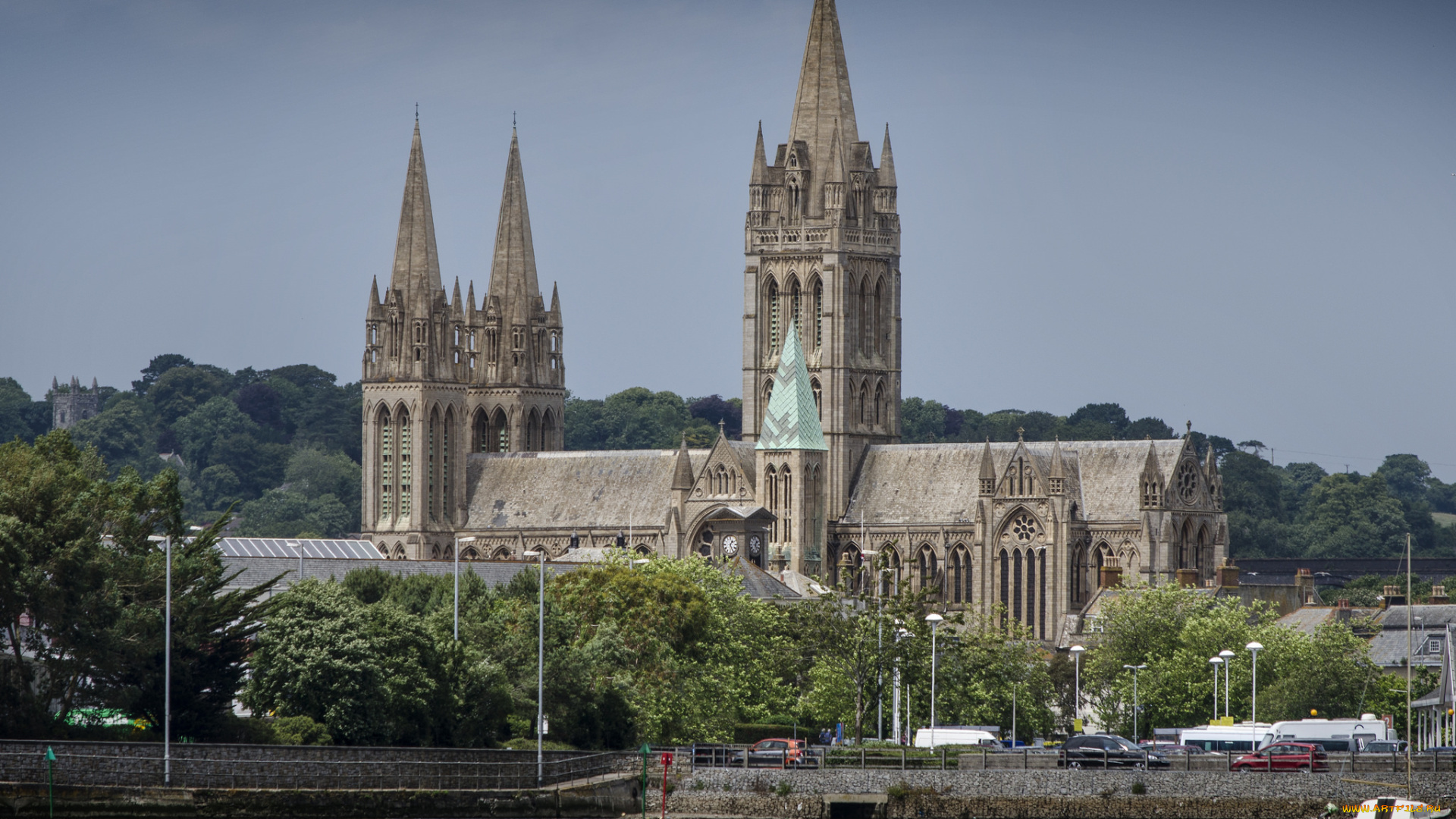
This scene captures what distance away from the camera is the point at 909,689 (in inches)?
3622

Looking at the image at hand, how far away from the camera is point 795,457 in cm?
13612

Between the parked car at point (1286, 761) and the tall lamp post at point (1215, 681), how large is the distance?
15.9 metres

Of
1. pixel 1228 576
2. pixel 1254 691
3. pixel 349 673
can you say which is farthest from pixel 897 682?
pixel 1228 576

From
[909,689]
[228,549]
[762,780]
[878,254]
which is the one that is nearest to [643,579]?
[909,689]

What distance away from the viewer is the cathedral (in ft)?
430

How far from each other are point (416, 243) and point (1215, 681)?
215 feet

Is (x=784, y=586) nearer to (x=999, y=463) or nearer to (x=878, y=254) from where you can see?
(x=999, y=463)

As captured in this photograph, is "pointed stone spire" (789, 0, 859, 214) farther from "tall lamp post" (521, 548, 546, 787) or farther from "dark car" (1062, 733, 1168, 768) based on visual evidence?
"dark car" (1062, 733, 1168, 768)

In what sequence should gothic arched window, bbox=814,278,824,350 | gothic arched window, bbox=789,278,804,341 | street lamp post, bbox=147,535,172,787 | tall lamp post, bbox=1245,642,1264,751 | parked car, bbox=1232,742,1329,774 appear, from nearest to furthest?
street lamp post, bbox=147,535,172,787, parked car, bbox=1232,742,1329,774, tall lamp post, bbox=1245,642,1264,751, gothic arched window, bbox=814,278,824,350, gothic arched window, bbox=789,278,804,341

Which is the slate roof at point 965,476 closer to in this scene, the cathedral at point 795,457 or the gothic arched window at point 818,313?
the cathedral at point 795,457

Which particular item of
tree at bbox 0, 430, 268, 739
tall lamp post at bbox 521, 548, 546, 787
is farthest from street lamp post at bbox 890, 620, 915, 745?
tree at bbox 0, 430, 268, 739

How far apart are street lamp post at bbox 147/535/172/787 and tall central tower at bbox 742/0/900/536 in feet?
226

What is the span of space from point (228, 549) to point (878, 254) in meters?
38.0

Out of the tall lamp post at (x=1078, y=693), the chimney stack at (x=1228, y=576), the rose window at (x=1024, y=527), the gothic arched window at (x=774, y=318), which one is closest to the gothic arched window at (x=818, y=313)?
the gothic arched window at (x=774, y=318)
